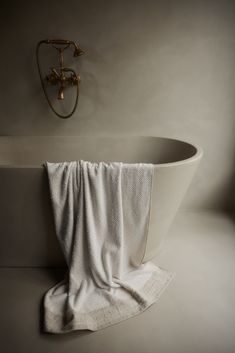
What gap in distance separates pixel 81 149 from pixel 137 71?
0.72m

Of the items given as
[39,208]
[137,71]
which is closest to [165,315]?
[39,208]

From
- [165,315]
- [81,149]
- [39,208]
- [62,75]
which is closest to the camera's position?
[165,315]

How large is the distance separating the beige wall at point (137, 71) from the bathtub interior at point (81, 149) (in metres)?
0.10

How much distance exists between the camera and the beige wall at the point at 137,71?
1857 mm

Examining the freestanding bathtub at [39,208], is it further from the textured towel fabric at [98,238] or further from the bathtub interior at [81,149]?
the bathtub interior at [81,149]

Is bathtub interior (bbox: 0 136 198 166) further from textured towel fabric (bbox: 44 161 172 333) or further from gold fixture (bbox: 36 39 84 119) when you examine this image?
textured towel fabric (bbox: 44 161 172 333)

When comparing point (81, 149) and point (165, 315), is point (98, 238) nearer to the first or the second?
point (165, 315)

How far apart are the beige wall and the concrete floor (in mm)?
868

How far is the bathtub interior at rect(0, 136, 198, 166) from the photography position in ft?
6.70

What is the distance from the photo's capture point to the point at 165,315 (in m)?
1.25

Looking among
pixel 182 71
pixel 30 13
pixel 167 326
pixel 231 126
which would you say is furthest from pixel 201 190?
pixel 30 13

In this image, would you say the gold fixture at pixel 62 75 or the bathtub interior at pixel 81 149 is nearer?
the gold fixture at pixel 62 75

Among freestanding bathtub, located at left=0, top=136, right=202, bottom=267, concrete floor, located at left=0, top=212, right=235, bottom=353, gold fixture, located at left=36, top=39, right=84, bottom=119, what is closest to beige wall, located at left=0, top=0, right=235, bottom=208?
gold fixture, located at left=36, top=39, right=84, bottom=119

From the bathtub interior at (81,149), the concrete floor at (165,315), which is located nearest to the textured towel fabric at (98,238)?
the concrete floor at (165,315)
